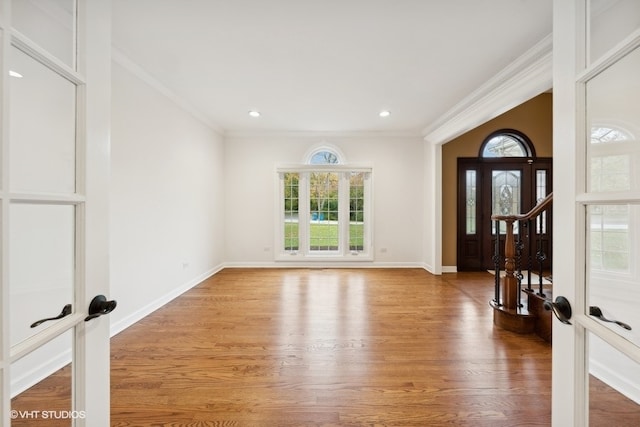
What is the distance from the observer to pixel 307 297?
3.79 metres

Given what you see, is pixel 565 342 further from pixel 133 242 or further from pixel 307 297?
pixel 133 242

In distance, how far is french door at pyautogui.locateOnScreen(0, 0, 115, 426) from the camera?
65 centimetres

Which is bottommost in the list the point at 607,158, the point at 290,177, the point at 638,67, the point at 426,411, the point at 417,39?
the point at 426,411

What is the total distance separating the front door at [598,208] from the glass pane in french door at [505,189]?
5110 millimetres

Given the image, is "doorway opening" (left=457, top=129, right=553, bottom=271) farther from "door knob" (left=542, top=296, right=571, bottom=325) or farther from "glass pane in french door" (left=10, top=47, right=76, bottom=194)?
"glass pane in french door" (left=10, top=47, right=76, bottom=194)

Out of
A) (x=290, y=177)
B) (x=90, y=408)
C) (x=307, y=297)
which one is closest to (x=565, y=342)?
(x=90, y=408)

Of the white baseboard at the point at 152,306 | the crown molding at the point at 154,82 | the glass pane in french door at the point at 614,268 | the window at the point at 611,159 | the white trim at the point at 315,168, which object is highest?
the crown molding at the point at 154,82

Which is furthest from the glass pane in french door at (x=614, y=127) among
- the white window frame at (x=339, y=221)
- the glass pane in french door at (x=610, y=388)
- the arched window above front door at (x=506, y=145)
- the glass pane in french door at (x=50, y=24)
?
the arched window above front door at (x=506, y=145)

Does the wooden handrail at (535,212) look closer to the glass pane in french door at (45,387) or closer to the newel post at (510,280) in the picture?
the newel post at (510,280)

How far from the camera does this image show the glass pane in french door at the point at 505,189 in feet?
17.5

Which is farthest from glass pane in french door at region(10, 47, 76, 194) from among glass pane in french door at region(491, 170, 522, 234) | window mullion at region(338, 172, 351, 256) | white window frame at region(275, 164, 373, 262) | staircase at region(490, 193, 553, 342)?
glass pane in french door at region(491, 170, 522, 234)

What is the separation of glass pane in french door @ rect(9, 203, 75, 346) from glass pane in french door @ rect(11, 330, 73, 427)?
0.08 meters

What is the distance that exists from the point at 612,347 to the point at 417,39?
2517 mm

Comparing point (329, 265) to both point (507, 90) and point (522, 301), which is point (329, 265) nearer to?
point (522, 301)
